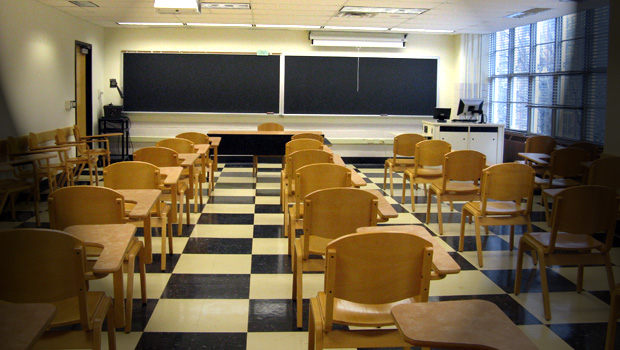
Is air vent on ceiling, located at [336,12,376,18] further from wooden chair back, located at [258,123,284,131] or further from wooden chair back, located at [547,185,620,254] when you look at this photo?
wooden chair back, located at [547,185,620,254]

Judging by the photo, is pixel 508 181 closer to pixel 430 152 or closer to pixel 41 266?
pixel 430 152

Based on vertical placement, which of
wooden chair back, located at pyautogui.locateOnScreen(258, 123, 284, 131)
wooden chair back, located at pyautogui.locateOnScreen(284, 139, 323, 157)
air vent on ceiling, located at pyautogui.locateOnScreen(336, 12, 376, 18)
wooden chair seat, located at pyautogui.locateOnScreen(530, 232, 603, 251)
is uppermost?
air vent on ceiling, located at pyautogui.locateOnScreen(336, 12, 376, 18)

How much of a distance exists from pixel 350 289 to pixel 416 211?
403cm

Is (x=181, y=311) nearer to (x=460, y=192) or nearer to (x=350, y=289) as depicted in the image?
(x=350, y=289)

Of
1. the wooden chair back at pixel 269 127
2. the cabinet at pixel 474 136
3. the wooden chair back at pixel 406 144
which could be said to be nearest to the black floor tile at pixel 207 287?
the wooden chair back at pixel 406 144

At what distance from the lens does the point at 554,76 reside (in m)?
7.80

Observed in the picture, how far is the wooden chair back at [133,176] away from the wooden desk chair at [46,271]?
1.77 metres

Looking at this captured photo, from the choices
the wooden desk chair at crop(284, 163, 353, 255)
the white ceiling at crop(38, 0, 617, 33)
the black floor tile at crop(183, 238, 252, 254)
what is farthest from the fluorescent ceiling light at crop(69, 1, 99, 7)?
the wooden desk chair at crop(284, 163, 353, 255)

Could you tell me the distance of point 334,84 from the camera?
32.6 ft

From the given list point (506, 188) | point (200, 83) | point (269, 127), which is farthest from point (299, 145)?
point (200, 83)

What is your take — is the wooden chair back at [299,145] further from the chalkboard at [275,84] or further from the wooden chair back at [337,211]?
the chalkboard at [275,84]

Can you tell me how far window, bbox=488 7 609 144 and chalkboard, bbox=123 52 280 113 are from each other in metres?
4.17

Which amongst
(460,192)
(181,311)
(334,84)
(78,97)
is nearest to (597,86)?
(460,192)

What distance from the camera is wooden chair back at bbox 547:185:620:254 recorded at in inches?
119
